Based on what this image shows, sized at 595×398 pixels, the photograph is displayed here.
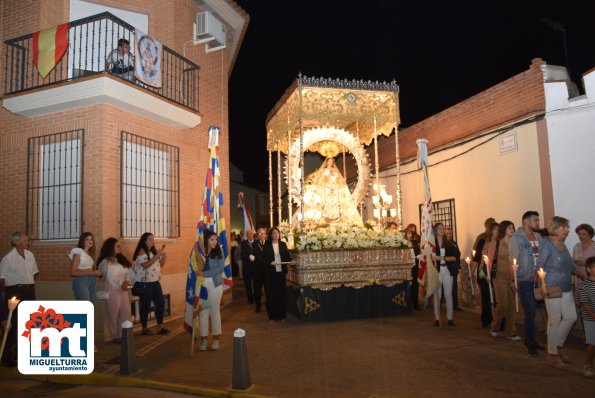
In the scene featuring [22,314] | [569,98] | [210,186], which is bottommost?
[22,314]

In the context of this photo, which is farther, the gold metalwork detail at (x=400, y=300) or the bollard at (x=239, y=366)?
the gold metalwork detail at (x=400, y=300)

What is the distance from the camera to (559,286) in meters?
5.85

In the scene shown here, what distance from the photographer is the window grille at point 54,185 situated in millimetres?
9305

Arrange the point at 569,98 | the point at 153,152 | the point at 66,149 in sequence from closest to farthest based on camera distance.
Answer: the point at 569,98, the point at 66,149, the point at 153,152

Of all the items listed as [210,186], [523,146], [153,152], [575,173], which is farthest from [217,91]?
[575,173]

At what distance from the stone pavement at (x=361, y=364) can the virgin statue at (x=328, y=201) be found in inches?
130

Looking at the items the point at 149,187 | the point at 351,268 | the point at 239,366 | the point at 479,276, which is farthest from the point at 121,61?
the point at 479,276

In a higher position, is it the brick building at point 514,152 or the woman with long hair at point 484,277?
the brick building at point 514,152

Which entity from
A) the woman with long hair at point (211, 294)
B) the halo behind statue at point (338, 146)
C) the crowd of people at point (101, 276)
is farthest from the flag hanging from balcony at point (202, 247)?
the halo behind statue at point (338, 146)

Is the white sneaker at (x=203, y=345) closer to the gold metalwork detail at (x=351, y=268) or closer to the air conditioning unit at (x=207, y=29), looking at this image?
the gold metalwork detail at (x=351, y=268)

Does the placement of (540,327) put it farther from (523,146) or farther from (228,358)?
(228,358)

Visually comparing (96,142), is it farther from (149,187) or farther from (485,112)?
(485,112)

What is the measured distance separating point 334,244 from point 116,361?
4675mm

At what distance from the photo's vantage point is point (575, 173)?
8.55m
